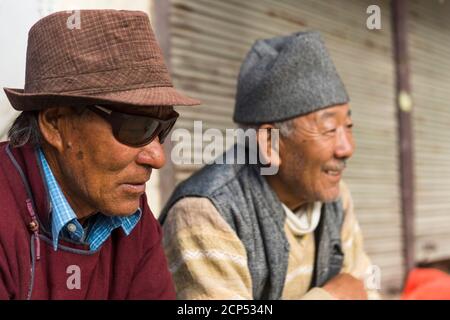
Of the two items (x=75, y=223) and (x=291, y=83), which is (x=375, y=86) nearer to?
(x=291, y=83)

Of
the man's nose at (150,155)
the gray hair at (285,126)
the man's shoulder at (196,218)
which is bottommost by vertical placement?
the man's shoulder at (196,218)

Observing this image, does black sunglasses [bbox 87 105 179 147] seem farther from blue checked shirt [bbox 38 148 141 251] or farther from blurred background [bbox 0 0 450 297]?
blurred background [bbox 0 0 450 297]

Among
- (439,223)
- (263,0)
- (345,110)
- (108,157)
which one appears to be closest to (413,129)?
(439,223)

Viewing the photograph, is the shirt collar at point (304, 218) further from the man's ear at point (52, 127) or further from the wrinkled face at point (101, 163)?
the man's ear at point (52, 127)

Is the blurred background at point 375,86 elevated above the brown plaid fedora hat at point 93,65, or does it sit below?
below

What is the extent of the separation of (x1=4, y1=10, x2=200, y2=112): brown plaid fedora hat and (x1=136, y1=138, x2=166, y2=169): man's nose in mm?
143

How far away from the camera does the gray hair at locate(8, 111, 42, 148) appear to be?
85.4 inches

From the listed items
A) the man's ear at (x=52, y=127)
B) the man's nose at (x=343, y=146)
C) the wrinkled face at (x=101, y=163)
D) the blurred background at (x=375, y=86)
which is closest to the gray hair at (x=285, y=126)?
the man's nose at (x=343, y=146)

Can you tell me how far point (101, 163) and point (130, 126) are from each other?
0.17 meters

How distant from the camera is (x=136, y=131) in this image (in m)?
2.12

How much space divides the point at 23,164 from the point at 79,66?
41cm

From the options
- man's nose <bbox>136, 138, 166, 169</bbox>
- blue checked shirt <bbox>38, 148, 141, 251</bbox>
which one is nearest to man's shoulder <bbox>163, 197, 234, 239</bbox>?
blue checked shirt <bbox>38, 148, 141, 251</bbox>

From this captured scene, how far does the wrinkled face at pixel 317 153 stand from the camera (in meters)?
3.12

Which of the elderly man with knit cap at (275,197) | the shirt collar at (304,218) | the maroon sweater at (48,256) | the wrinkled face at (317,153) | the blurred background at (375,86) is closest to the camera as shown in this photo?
the maroon sweater at (48,256)
